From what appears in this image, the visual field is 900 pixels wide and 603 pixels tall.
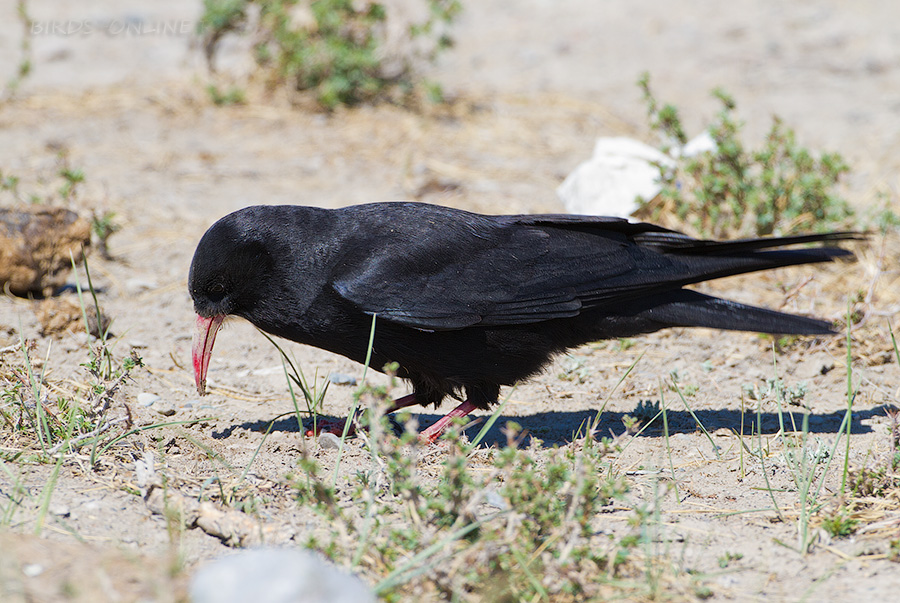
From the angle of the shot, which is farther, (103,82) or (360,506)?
(103,82)

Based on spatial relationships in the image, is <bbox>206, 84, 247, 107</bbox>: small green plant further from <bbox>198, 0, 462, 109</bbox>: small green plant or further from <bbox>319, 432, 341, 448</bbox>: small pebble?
<bbox>319, 432, 341, 448</bbox>: small pebble

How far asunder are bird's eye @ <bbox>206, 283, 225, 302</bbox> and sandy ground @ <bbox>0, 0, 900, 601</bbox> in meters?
0.56

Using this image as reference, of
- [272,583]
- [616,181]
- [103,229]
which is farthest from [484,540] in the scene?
[616,181]

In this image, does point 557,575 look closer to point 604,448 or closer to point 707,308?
point 604,448

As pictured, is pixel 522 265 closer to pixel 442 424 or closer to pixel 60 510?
pixel 442 424

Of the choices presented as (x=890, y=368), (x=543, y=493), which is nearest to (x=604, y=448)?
(x=543, y=493)

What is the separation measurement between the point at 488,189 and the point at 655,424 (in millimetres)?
3516

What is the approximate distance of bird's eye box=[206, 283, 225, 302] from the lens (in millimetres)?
4070

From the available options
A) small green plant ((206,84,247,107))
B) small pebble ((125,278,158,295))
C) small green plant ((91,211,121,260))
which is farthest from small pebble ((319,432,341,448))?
small green plant ((206,84,247,107))

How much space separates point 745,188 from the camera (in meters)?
6.10

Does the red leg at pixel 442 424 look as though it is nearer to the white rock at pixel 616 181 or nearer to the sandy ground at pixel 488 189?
the sandy ground at pixel 488 189

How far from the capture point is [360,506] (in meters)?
3.08

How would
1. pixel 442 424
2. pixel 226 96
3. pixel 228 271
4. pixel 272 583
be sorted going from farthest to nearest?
1. pixel 226 96
2. pixel 442 424
3. pixel 228 271
4. pixel 272 583

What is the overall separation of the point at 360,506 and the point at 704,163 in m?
4.18
